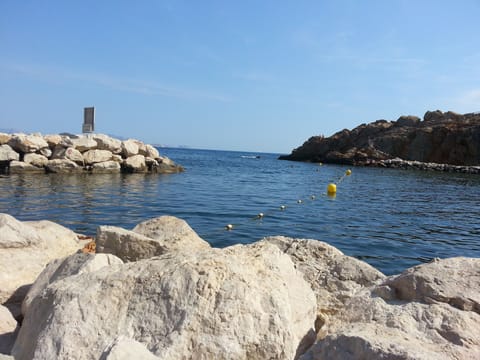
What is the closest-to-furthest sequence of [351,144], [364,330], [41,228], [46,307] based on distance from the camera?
[364,330] < [46,307] < [41,228] < [351,144]

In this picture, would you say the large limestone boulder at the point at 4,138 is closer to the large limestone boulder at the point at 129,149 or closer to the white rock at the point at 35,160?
the white rock at the point at 35,160

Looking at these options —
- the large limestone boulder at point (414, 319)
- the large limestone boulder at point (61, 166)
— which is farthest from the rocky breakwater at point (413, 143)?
the large limestone boulder at point (414, 319)

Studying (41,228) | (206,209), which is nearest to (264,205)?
(206,209)

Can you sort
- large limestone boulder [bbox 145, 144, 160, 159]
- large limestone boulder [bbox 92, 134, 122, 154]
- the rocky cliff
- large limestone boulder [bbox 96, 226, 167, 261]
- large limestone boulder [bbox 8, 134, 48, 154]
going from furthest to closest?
the rocky cliff → large limestone boulder [bbox 145, 144, 160, 159] → large limestone boulder [bbox 92, 134, 122, 154] → large limestone boulder [bbox 8, 134, 48, 154] → large limestone boulder [bbox 96, 226, 167, 261]

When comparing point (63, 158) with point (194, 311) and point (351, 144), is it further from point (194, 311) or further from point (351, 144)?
point (351, 144)

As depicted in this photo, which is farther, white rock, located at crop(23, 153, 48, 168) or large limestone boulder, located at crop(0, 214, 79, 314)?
white rock, located at crop(23, 153, 48, 168)

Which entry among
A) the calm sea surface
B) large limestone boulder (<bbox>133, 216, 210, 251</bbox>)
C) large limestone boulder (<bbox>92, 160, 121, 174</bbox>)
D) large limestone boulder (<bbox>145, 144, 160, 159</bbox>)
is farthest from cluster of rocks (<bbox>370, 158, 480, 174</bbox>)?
large limestone boulder (<bbox>133, 216, 210, 251</bbox>)

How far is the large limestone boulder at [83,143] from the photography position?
31.4 metres

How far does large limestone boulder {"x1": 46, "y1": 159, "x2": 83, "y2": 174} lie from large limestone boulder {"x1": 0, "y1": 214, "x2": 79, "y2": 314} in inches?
910

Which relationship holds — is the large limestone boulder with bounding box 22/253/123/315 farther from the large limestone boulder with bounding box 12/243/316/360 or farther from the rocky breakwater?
the rocky breakwater

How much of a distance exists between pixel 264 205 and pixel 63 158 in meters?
18.1

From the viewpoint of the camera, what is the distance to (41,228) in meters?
7.50

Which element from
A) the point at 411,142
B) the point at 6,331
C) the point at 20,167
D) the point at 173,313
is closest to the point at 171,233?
the point at 6,331

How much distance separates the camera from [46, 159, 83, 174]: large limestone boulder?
2903cm
